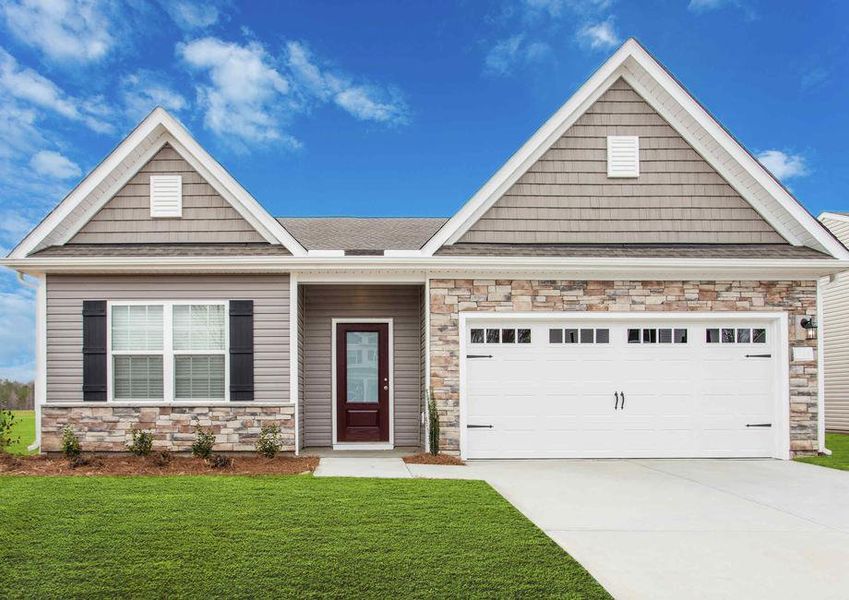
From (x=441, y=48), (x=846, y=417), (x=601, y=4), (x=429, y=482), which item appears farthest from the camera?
(x=441, y=48)

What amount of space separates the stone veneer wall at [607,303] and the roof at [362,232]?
6.07ft

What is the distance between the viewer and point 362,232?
13.7 meters

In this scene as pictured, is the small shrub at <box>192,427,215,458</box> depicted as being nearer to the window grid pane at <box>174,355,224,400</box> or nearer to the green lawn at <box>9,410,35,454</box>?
the window grid pane at <box>174,355,224,400</box>

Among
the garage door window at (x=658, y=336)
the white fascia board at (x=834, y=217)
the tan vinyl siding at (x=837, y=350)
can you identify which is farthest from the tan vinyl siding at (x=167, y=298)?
the white fascia board at (x=834, y=217)

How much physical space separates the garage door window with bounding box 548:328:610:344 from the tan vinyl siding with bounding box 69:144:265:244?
4973 millimetres

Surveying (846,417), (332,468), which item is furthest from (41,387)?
(846,417)

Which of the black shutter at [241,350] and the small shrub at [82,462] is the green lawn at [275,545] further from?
the black shutter at [241,350]

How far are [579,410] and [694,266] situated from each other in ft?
9.31

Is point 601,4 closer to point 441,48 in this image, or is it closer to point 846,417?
point 441,48

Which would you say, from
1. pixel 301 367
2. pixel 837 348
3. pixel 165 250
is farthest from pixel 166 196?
pixel 837 348

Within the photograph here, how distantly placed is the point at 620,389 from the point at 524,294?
7.04ft

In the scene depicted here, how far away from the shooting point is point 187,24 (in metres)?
13.6

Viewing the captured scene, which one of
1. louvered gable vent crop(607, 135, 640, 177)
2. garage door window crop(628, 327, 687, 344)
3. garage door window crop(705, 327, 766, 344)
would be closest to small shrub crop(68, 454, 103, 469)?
garage door window crop(628, 327, 687, 344)

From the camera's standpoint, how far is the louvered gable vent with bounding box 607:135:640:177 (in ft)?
36.1
